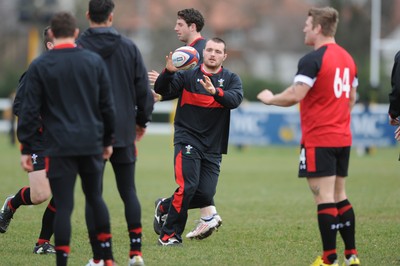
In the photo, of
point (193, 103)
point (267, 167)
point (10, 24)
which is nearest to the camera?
point (193, 103)

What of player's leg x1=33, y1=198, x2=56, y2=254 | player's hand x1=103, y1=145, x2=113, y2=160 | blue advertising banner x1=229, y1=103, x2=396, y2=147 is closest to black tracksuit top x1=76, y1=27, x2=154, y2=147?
player's hand x1=103, y1=145, x2=113, y2=160

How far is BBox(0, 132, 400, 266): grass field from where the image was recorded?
7648mm

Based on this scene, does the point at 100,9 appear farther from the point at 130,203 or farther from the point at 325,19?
the point at 325,19

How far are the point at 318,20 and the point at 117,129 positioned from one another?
1.98 meters

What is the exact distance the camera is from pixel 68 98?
6.18 meters

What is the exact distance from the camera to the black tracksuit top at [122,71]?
673cm

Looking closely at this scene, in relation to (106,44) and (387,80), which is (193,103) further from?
(387,80)

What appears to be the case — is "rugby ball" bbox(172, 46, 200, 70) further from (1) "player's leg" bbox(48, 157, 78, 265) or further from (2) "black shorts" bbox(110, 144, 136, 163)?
(1) "player's leg" bbox(48, 157, 78, 265)

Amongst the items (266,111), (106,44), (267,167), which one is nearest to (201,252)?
(106,44)

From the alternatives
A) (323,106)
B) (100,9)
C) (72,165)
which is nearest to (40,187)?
(72,165)

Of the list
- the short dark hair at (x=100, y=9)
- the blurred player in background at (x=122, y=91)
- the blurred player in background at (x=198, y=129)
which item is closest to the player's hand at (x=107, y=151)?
the blurred player in background at (x=122, y=91)

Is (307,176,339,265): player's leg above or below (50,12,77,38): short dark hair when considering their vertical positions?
below

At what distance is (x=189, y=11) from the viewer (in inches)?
351

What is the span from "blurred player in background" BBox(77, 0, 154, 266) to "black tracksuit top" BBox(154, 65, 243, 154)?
5.33 feet
